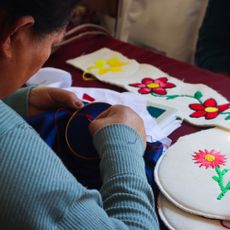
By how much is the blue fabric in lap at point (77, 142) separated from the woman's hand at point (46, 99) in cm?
4

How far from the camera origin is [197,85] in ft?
3.56

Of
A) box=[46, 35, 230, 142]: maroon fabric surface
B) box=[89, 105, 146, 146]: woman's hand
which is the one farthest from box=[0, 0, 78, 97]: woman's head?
box=[46, 35, 230, 142]: maroon fabric surface

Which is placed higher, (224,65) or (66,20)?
(66,20)

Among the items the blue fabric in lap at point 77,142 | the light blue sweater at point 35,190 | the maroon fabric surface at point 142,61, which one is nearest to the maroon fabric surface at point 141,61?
the maroon fabric surface at point 142,61

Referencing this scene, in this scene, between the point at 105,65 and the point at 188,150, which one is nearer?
the point at 188,150

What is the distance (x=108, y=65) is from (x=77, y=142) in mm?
499

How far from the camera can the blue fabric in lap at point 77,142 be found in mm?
739

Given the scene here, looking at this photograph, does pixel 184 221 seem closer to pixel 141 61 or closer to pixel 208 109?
pixel 208 109

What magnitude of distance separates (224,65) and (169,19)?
401 mm

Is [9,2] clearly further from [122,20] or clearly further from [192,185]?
[122,20]

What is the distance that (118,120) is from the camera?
722 mm

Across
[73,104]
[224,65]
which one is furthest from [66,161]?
[224,65]

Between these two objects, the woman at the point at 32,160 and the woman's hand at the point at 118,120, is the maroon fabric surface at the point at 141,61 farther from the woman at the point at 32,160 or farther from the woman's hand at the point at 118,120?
the woman at the point at 32,160

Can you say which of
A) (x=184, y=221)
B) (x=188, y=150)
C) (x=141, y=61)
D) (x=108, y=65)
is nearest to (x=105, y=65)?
(x=108, y=65)
